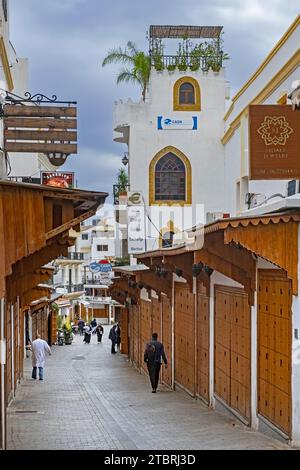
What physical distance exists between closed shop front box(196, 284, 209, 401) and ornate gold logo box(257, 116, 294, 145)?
421cm

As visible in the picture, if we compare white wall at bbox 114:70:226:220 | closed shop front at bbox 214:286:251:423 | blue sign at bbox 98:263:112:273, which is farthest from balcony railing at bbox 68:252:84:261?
closed shop front at bbox 214:286:251:423

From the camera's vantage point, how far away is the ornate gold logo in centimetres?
1381

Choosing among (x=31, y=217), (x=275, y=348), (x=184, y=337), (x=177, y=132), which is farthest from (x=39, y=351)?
(x=177, y=132)

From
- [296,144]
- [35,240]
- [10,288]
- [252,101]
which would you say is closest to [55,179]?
[252,101]

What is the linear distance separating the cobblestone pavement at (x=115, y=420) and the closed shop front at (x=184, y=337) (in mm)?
471

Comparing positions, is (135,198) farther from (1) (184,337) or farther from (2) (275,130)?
(2) (275,130)

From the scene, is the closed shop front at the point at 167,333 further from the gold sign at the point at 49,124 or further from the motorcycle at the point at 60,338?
the motorcycle at the point at 60,338

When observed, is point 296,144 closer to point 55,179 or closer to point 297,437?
point 297,437

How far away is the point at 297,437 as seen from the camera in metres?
10.5

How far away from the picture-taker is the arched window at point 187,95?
Result: 136 feet

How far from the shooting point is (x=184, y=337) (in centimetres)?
1944

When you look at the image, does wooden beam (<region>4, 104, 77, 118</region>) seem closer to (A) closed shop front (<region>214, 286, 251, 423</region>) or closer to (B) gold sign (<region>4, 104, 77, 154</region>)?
(B) gold sign (<region>4, 104, 77, 154</region>)

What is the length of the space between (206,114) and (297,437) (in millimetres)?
32150
